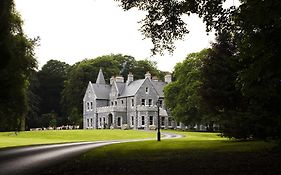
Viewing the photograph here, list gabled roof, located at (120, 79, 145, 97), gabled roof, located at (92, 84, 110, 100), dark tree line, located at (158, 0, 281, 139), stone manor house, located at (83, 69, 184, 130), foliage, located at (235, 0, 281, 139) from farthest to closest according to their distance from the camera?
gabled roof, located at (92, 84, 110, 100), gabled roof, located at (120, 79, 145, 97), stone manor house, located at (83, 69, 184, 130), dark tree line, located at (158, 0, 281, 139), foliage, located at (235, 0, 281, 139)

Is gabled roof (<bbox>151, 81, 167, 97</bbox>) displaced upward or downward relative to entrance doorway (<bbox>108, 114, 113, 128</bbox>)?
upward

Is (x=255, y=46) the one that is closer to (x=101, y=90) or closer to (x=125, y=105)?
(x=125, y=105)

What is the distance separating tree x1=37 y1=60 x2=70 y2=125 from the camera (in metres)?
96.4

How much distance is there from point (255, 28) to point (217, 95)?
1574cm

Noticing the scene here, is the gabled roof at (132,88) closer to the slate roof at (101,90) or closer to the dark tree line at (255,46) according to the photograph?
the slate roof at (101,90)


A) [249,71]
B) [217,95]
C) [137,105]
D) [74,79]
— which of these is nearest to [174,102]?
[137,105]

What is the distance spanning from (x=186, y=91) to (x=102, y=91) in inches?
989

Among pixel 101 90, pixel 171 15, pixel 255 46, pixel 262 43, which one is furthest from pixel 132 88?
pixel 262 43

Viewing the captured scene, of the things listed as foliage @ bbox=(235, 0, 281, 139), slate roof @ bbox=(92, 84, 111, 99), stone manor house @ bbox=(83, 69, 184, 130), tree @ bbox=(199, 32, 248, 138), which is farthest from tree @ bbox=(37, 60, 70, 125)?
foliage @ bbox=(235, 0, 281, 139)

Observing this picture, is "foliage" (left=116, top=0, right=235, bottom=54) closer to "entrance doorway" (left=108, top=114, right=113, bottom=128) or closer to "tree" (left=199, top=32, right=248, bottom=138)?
"tree" (left=199, top=32, right=248, bottom=138)

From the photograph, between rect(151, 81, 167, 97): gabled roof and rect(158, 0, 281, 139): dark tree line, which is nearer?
rect(158, 0, 281, 139): dark tree line

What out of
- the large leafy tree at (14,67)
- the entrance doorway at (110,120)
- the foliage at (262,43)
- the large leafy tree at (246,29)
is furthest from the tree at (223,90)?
the entrance doorway at (110,120)

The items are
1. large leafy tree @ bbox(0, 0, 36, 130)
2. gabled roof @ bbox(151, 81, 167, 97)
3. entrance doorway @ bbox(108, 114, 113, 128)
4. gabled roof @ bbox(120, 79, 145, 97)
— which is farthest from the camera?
gabled roof @ bbox(151, 81, 167, 97)

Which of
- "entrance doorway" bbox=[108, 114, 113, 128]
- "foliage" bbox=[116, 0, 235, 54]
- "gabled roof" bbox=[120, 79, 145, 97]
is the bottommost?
"entrance doorway" bbox=[108, 114, 113, 128]
